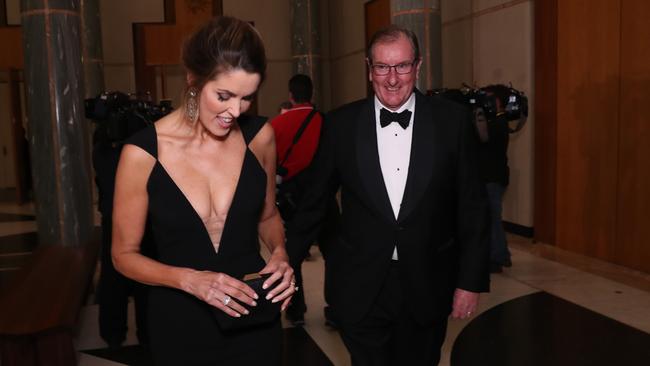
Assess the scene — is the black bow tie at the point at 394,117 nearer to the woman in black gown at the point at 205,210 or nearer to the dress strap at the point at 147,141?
the woman in black gown at the point at 205,210

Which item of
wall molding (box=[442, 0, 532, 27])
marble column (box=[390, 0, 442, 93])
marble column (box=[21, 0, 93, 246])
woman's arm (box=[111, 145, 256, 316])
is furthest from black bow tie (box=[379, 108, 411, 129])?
wall molding (box=[442, 0, 532, 27])

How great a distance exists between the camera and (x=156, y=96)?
1225 cm

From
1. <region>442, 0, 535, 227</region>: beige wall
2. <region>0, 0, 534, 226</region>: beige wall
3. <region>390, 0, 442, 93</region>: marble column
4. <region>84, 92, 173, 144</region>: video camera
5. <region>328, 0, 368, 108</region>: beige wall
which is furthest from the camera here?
<region>328, 0, 368, 108</region>: beige wall

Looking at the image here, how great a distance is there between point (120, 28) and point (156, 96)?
1391 millimetres

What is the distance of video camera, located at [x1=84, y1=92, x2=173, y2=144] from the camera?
11.7 feet

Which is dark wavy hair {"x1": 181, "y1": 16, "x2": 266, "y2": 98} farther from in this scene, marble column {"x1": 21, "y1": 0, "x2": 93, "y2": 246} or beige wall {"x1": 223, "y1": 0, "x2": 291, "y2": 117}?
beige wall {"x1": 223, "y1": 0, "x2": 291, "y2": 117}

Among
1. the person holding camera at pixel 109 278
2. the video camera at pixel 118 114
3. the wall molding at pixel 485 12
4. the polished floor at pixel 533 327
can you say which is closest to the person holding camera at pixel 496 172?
the polished floor at pixel 533 327

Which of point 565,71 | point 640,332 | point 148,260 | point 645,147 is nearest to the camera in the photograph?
point 148,260

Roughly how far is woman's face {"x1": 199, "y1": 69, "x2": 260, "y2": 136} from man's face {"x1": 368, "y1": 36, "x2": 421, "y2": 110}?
75 cm

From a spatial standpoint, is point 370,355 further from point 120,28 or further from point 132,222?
point 120,28

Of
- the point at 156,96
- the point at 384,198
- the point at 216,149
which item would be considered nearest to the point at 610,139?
the point at 384,198

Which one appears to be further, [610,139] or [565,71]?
[565,71]

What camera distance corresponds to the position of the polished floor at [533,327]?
12.1ft

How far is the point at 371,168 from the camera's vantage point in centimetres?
227
